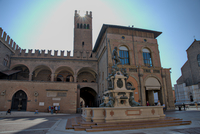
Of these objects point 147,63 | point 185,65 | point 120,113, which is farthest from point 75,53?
point 185,65

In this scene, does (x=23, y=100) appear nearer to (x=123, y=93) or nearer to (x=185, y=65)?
(x=123, y=93)

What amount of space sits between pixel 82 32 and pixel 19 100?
22.3 meters

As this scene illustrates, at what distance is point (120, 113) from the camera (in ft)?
25.4

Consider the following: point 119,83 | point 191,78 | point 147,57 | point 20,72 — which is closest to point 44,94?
point 20,72

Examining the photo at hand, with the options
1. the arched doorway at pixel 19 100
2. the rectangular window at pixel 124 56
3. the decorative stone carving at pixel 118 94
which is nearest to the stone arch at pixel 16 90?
the arched doorway at pixel 19 100

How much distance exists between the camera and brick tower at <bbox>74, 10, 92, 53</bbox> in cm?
3600

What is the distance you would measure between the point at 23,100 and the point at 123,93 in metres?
19.7

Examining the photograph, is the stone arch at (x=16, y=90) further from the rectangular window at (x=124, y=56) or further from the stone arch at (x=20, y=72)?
the rectangular window at (x=124, y=56)

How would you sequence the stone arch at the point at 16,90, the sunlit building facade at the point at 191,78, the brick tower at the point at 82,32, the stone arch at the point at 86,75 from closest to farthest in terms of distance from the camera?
the stone arch at the point at 16,90
the stone arch at the point at 86,75
the sunlit building facade at the point at 191,78
the brick tower at the point at 82,32

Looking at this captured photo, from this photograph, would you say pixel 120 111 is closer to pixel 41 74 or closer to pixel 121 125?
pixel 121 125

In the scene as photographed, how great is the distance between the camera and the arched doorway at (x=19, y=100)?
2239 centimetres

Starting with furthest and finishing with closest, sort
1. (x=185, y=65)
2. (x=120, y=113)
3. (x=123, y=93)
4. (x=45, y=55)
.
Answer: (x=185, y=65) → (x=45, y=55) → (x=123, y=93) → (x=120, y=113)

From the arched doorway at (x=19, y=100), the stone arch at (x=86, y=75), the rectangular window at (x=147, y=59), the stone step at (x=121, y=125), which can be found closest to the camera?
the stone step at (x=121, y=125)

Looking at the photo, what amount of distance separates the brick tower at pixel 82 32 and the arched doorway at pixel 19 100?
53.4 ft
